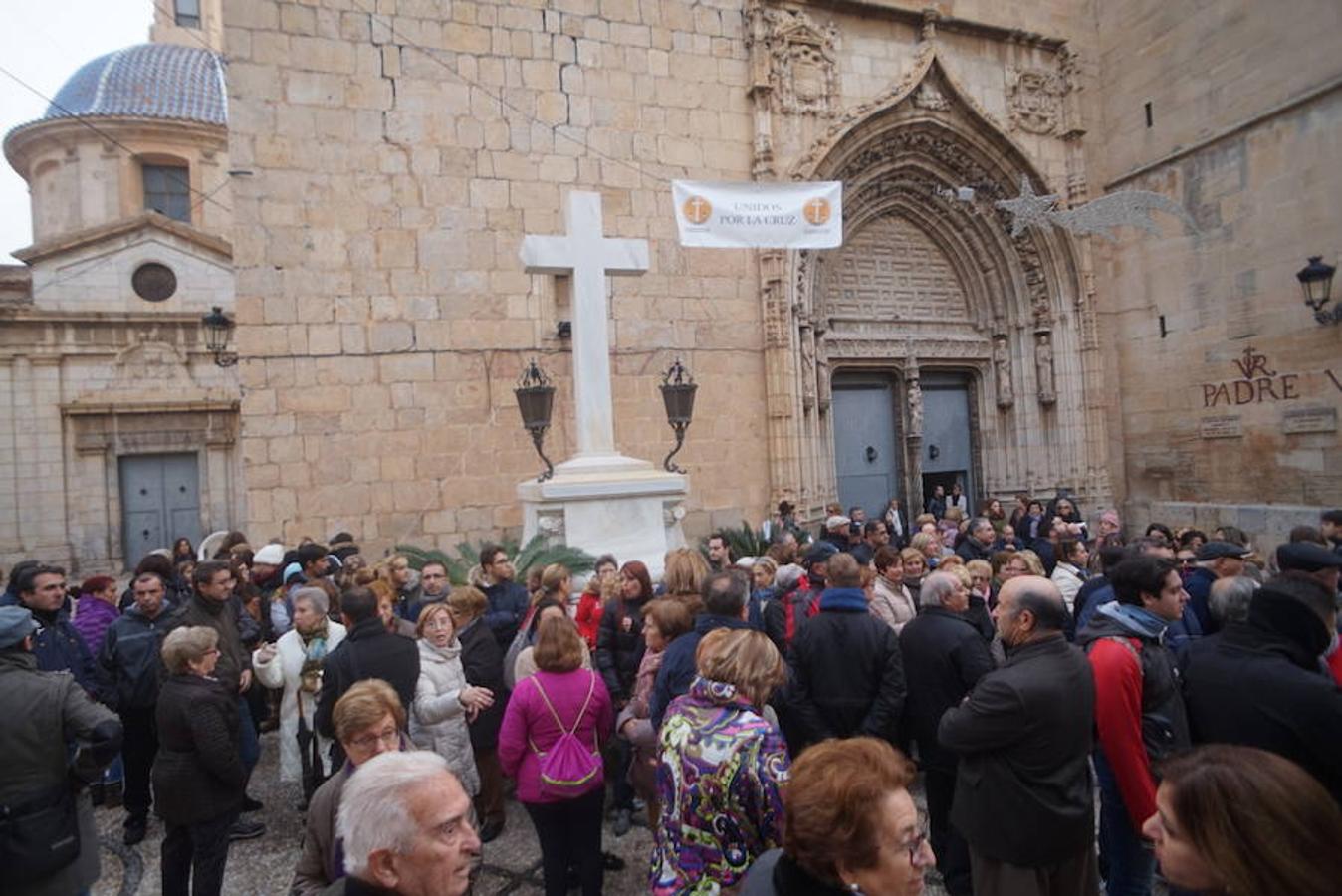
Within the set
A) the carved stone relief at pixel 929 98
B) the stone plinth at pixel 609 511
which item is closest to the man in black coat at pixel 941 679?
the stone plinth at pixel 609 511

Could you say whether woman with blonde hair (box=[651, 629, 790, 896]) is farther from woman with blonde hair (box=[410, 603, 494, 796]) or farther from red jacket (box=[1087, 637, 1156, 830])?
woman with blonde hair (box=[410, 603, 494, 796])

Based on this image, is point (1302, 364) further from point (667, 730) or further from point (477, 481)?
point (667, 730)

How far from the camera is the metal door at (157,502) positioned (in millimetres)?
16516

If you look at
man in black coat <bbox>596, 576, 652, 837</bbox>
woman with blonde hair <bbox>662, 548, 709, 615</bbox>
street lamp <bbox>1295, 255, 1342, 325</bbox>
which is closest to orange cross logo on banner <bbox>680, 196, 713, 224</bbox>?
man in black coat <bbox>596, 576, 652, 837</bbox>

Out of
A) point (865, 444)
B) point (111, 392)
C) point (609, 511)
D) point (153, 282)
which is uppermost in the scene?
point (153, 282)

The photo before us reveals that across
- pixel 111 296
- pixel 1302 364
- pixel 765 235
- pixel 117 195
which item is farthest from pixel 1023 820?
pixel 117 195

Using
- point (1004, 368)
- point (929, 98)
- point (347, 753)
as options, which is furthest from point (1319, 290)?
point (347, 753)

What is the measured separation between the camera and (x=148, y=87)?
2156 cm

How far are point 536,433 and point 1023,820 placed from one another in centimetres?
544

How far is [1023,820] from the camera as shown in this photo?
8.46 ft

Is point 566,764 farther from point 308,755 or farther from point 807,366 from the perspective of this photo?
point 807,366

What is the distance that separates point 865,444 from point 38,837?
1095cm

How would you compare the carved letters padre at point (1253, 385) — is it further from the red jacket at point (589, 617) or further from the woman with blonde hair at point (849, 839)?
the woman with blonde hair at point (849, 839)

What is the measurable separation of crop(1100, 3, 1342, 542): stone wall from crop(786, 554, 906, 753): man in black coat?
9.46 metres
